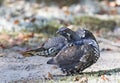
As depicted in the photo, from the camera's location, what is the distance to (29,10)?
15508mm

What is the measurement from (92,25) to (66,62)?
6.82 m

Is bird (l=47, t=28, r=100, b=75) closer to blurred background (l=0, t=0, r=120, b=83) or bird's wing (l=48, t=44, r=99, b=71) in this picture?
bird's wing (l=48, t=44, r=99, b=71)

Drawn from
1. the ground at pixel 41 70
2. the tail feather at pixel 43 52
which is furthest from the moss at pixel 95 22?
the tail feather at pixel 43 52

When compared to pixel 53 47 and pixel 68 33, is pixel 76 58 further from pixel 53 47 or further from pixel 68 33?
pixel 53 47

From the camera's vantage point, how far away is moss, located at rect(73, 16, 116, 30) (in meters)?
14.7

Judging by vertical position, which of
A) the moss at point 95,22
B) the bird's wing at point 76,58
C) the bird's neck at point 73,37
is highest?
the bird's neck at point 73,37

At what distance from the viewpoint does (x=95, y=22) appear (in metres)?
14.9

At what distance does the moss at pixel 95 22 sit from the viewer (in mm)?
14719

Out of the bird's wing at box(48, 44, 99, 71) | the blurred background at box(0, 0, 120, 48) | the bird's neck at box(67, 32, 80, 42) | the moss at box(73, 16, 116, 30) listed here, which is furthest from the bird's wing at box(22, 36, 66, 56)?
the moss at box(73, 16, 116, 30)

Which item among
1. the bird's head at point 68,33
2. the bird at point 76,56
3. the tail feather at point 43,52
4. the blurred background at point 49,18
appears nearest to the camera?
the bird at point 76,56

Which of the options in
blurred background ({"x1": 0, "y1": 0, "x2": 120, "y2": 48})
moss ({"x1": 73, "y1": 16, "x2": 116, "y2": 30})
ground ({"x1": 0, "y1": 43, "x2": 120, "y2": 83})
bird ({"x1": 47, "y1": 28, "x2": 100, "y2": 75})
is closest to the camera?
ground ({"x1": 0, "y1": 43, "x2": 120, "y2": 83})

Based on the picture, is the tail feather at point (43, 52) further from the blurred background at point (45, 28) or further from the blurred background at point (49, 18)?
the blurred background at point (49, 18)

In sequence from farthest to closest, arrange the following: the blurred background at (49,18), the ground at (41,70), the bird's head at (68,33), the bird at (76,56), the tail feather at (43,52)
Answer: the blurred background at (49,18) → the tail feather at (43,52) → the bird's head at (68,33) → the bird at (76,56) → the ground at (41,70)

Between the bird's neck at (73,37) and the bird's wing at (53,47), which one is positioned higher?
the bird's neck at (73,37)
